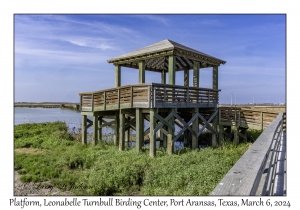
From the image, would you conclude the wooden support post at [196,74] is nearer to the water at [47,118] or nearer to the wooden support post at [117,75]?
the wooden support post at [117,75]

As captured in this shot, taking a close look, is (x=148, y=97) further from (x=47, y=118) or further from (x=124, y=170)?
(x=47, y=118)

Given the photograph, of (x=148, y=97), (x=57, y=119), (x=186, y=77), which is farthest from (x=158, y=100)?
(x=57, y=119)

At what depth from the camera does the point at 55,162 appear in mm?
10000

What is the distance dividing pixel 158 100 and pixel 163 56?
2577mm

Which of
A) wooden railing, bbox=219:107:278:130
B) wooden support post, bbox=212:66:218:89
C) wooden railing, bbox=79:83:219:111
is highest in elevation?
wooden support post, bbox=212:66:218:89

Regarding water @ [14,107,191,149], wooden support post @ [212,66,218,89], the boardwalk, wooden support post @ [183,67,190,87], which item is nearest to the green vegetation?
the boardwalk

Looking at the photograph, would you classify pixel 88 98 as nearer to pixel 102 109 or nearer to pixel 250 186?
pixel 102 109

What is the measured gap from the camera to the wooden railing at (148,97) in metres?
10.3

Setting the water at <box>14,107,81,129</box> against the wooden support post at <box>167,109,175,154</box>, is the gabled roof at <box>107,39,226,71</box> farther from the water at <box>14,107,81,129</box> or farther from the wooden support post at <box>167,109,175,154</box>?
the water at <box>14,107,81,129</box>

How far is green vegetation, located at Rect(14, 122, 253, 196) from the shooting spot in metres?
6.98

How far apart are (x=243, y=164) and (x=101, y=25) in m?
7.49

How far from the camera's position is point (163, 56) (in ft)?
37.9
